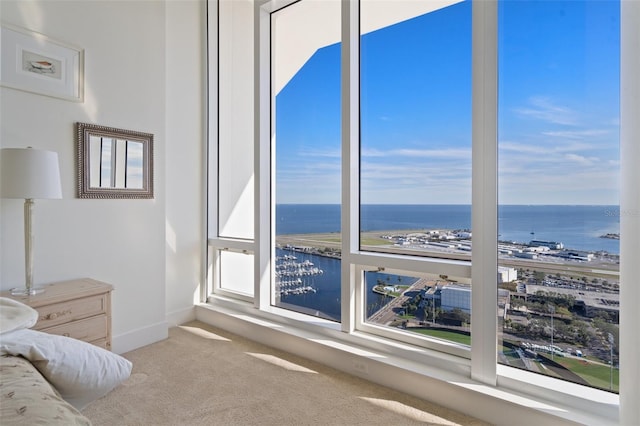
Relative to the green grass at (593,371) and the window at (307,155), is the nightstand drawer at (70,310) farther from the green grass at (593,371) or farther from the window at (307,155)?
the green grass at (593,371)

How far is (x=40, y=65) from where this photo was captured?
8.11ft

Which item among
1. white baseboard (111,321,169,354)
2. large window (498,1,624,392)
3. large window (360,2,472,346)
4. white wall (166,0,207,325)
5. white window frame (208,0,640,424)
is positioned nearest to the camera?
white window frame (208,0,640,424)

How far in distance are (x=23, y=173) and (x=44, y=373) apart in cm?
127

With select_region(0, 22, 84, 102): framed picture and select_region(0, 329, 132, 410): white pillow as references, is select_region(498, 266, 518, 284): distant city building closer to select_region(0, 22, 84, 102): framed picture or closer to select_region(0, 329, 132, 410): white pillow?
select_region(0, 329, 132, 410): white pillow

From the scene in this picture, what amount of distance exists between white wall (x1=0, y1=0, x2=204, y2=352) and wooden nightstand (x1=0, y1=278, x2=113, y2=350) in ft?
0.90

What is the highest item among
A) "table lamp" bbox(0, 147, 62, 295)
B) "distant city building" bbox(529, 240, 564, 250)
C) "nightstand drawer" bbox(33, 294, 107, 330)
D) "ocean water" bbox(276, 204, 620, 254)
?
"table lamp" bbox(0, 147, 62, 295)

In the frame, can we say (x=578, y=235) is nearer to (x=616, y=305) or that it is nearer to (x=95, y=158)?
(x=616, y=305)

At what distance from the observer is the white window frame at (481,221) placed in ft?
5.31

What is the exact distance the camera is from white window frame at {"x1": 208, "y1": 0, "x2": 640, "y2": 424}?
5.31 ft

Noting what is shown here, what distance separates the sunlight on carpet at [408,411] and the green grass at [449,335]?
0.50 metres

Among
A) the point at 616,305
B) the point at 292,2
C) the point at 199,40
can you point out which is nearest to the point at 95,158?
the point at 199,40

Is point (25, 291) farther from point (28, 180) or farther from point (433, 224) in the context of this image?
point (433, 224)

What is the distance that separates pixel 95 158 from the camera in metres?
2.79

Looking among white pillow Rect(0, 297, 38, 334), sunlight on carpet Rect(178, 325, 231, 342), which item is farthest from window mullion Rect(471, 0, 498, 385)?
white pillow Rect(0, 297, 38, 334)
